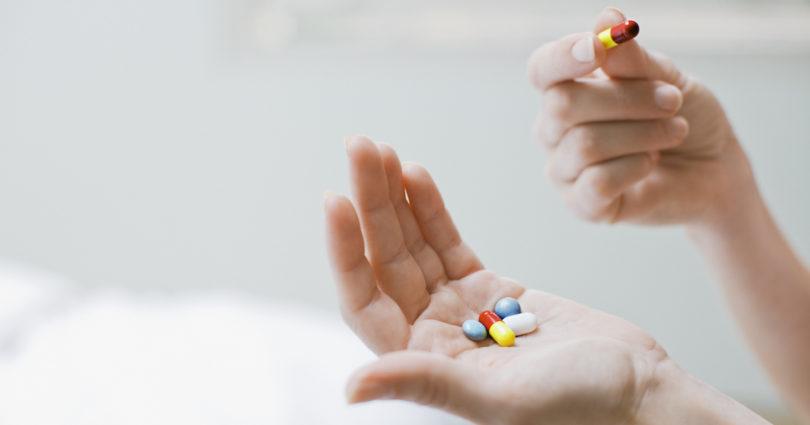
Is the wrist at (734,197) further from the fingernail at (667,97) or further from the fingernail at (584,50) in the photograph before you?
the fingernail at (584,50)

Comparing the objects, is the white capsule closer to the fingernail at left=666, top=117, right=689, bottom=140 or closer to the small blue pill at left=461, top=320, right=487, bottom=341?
the small blue pill at left=461, top=320, right=487, bottom=341

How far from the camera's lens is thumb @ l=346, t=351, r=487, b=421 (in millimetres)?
623

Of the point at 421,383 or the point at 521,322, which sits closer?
the point at 421,383

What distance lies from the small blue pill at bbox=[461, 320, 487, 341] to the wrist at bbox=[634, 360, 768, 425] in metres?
0.19

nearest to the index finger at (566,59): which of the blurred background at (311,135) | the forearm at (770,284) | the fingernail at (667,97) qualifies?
the fingernail at (667,97)

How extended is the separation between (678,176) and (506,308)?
0.59 meters

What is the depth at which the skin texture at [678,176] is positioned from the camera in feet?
3.58

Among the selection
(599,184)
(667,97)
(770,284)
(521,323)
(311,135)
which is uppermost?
(311,135)

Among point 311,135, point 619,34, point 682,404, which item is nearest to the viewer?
point 682,404

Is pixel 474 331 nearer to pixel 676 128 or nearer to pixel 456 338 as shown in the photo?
pixel 456 338

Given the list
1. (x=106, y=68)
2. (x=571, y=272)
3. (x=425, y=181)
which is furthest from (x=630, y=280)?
(x=106, y=68)

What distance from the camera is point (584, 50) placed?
3.22ft

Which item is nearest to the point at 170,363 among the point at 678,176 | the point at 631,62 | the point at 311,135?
the point at 631,62

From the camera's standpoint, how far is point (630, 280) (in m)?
2.20
